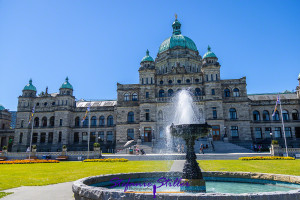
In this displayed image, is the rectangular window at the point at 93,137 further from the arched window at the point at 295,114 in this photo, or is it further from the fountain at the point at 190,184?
the arched window at the point at 295,114

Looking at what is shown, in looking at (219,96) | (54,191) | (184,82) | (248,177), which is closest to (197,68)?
(184,82)

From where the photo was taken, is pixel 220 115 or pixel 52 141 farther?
pixel 52 141

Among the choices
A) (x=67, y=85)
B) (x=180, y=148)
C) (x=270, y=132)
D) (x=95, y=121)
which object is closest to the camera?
(x=180, y=148)

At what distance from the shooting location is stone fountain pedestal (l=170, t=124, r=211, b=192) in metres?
10.5

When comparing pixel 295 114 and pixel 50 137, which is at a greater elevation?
pixel 295 114

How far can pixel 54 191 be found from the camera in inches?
433

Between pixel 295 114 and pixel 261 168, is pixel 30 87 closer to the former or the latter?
pixel 261 168

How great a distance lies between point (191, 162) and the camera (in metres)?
11.0

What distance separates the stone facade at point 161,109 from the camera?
168ft

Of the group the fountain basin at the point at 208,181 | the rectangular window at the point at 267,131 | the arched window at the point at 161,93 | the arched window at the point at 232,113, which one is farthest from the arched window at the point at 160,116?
the fountain basin at the point at 208,181

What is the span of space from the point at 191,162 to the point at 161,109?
40.6 m

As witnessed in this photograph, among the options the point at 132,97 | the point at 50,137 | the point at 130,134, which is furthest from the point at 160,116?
the point at 50,137

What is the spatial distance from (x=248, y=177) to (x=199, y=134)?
4172 millimetres

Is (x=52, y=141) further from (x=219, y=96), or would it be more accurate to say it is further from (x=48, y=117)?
(x=219, y=96)
